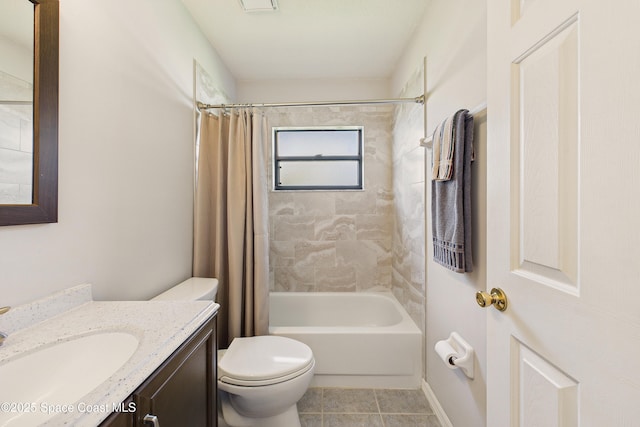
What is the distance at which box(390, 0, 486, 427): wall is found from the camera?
1130 millimetres

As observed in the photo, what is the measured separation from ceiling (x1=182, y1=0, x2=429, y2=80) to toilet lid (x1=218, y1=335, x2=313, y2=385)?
209 centimetres

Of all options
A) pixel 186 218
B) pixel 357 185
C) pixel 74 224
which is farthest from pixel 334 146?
pixel 74 224

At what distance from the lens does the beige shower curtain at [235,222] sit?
5.62 feet

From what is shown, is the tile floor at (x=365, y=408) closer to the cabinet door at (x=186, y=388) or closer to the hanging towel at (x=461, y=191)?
the cabinet door at (x=186, y=388)

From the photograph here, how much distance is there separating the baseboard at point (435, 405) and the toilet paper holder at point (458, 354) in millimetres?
482

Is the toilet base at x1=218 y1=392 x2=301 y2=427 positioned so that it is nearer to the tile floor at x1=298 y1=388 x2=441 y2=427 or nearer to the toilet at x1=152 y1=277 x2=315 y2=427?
the toilet at x1=152 y1=277 x2=315 y2=427

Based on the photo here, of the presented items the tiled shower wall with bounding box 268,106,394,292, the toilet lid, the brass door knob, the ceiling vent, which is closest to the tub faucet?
the toilet lid

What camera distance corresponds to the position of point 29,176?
2.52 ft

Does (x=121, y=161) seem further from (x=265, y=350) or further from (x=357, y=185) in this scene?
(x=357, y=185)

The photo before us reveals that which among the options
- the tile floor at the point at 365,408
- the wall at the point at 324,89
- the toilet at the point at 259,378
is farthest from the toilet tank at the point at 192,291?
the wall at the point at 324,89

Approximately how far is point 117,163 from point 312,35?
5.22 feet

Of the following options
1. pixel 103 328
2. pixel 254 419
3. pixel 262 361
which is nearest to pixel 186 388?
pixel 103 328

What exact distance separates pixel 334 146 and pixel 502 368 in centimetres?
231

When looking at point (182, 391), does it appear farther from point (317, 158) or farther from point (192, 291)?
point (317, 158)
